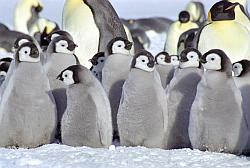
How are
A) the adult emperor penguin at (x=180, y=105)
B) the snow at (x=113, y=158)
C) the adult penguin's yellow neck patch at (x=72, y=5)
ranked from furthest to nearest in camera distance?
the adult penguin's yellow neck patch at (x=72, y=5) < the adult emperor penguin at (x=180, y=105) < the snow at (x=113, y=158)

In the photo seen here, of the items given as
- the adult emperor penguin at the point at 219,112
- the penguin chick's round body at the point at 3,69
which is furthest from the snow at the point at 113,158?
the penguin chick's round body at the point at 3,69

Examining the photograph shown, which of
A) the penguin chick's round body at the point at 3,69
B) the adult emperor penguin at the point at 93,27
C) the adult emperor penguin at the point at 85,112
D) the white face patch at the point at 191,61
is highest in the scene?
the adult emperor penguin at the point at 93,27

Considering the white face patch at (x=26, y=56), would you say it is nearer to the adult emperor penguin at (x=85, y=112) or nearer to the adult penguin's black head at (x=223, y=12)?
the adult emperor penguin at (x=85, y=112)

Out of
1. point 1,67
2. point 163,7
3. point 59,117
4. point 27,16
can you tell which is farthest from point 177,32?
point 163,7

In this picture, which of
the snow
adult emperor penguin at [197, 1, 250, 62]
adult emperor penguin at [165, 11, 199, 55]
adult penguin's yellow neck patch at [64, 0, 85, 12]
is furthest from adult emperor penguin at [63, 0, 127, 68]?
adult emperor penguin at [165, 11, 199, 55]

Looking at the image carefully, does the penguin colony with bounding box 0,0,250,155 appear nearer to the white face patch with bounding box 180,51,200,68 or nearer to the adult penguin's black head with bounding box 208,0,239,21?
the white face patch with bounding box 180,51,200,68

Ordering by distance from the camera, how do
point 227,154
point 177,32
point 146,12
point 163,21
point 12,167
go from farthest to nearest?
point 146,12 < point 163,21 < point 177,32 < point 227,154 < point 12,167

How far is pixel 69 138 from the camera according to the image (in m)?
5.09

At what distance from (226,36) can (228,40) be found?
0.05 m

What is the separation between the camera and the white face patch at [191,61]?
542 cm

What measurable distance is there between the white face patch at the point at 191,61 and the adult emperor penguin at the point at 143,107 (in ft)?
1.16

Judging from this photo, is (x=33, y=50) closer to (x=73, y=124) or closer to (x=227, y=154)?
(x=73, y=124)

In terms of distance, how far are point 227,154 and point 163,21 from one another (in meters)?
20.8

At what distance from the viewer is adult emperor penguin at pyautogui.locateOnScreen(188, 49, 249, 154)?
15.9 feet
